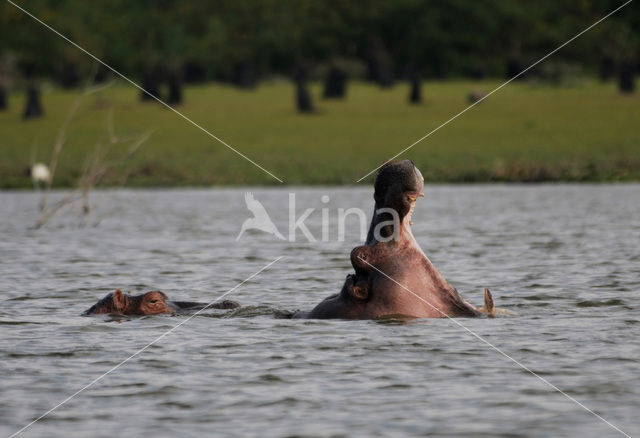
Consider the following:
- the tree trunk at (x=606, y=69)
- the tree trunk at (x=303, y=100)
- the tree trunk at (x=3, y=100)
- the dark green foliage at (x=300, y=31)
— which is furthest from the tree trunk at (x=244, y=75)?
the tree trunk at (x=303, y=100)

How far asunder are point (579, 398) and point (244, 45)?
6361 centimetres

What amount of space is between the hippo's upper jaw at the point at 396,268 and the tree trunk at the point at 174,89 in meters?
61.3

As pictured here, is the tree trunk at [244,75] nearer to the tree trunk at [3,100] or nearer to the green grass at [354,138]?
the green grass at [354,138]

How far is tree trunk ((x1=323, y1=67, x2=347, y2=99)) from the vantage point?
75.2 meters

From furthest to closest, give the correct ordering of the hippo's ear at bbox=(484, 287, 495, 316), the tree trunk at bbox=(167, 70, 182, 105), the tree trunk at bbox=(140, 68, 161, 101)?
1. the tree trunk at bbox=(167, 70, 182, 105)
2. the tree trunk at bbox=(140, 68, 161, 101)
3. the hippo's ear at bbox=(484, 287, 495, 316)

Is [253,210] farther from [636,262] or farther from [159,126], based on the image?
[159,126]

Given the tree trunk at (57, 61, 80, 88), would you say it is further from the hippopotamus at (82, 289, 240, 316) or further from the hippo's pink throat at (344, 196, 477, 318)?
the hippo's pink throat at (344, 196, 477, 318)

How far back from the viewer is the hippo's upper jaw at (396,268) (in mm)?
11039

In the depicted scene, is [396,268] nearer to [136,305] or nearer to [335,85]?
[136,305]

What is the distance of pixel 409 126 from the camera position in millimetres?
53312

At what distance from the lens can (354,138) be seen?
49656 millimetres

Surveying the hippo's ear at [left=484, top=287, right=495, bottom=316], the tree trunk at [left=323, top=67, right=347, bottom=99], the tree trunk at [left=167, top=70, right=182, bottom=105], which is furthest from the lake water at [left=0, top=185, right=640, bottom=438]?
the tree trunk at [left=323, top=67, right=347, bottom=99]

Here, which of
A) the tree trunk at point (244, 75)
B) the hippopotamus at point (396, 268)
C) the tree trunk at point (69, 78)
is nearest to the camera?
the hippopotamus at point (396, 268)

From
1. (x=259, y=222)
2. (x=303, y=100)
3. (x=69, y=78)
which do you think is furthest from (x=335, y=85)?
(x=259, y=222)
